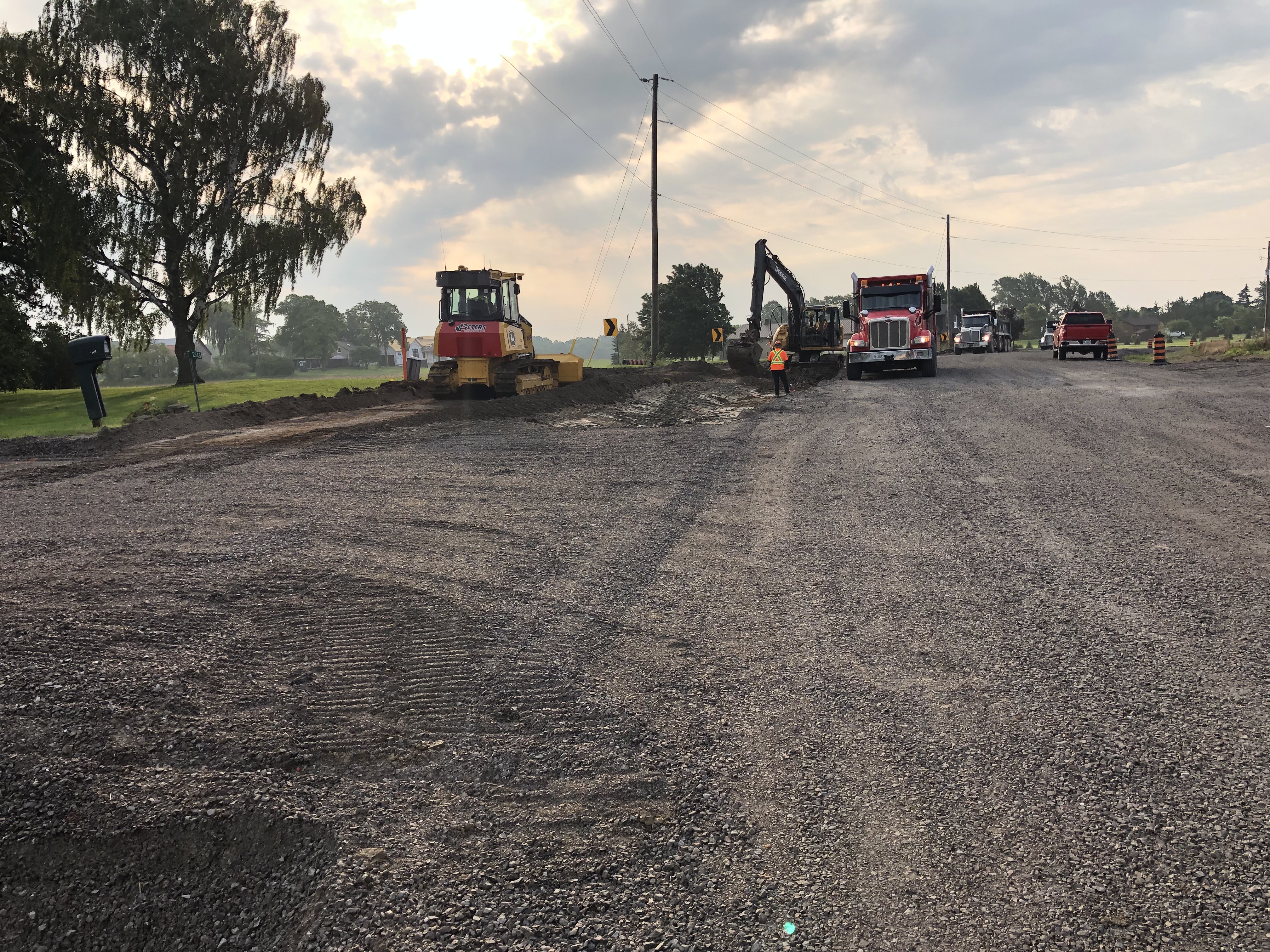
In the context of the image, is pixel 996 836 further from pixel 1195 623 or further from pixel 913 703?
pixel 1195 623

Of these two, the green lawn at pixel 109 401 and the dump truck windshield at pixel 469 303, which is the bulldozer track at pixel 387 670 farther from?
the dump truck windshield at pixel 469 303

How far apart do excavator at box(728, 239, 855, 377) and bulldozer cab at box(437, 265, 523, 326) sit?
1250 centimetres

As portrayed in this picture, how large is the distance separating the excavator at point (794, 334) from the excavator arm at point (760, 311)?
0.7 inches

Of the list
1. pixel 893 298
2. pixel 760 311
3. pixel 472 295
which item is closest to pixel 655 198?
pixel 760 311

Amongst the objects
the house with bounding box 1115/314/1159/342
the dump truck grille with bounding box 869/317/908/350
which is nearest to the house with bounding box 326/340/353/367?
the dump truck grille with bounding box 869/317/908/350

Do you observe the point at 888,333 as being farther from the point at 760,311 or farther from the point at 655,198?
the point at 655,198

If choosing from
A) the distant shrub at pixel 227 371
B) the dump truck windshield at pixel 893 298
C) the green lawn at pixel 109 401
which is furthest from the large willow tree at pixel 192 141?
the distant shrub at pixel 227 371

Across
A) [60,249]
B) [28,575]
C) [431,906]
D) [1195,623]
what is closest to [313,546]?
[28,575]

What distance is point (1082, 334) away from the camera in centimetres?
3350

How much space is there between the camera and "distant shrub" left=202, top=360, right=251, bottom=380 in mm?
102219

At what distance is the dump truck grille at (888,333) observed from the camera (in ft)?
82.8

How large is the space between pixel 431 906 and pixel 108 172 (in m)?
35.1

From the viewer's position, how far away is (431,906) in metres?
3.02

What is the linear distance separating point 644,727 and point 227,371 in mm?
117737
